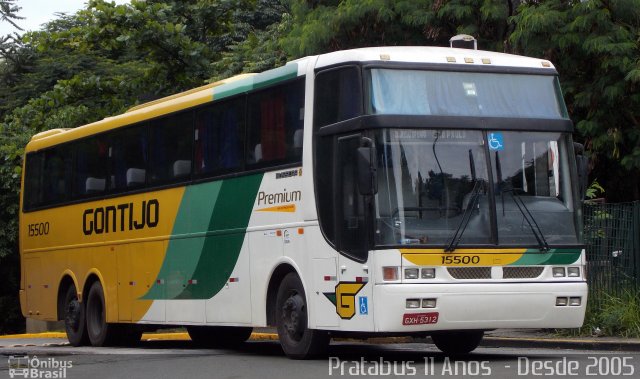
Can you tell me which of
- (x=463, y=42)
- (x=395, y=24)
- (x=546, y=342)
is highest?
(x=395, y=24)

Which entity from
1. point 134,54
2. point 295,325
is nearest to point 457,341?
point 295,325

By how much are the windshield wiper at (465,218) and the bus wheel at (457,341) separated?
2.36m

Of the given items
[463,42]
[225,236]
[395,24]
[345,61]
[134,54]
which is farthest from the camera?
[134,54]

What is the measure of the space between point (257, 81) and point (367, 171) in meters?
3.36

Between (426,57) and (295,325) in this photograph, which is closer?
(426,57)

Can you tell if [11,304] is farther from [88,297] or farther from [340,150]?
[340,150]

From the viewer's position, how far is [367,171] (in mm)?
13305

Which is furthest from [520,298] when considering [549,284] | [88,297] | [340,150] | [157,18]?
[157,18]

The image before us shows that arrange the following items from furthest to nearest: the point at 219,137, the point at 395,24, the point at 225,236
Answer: the point at 395,24 < the point at 219,137 < the point at 225,236

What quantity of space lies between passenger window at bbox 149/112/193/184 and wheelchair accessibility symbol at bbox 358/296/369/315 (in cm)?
491

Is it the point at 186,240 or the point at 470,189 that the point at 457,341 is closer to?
the point at 470,189

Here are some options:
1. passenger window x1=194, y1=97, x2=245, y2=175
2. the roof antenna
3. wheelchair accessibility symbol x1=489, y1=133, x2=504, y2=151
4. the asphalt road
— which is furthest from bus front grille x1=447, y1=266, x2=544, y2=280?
passenger window x1=194, y1=97, x2=245, y2=175

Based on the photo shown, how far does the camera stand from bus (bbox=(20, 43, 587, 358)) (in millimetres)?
13500

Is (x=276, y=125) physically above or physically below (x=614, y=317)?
above
